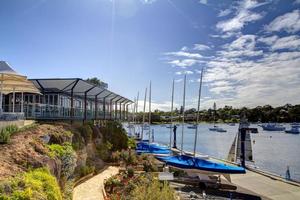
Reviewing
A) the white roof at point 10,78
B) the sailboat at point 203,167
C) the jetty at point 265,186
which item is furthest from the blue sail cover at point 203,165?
the white roof at point 10,78

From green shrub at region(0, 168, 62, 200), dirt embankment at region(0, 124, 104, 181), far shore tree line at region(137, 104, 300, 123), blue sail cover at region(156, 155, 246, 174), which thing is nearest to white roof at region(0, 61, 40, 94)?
dirt embankment at region(0, 124, 104, 181)

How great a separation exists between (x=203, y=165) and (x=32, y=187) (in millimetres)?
15694

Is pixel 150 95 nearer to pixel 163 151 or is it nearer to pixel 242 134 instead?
pixel 163 151

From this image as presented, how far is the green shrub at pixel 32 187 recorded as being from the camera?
742 centimetres

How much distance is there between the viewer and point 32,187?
8203mm

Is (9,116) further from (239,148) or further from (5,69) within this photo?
(239,148)

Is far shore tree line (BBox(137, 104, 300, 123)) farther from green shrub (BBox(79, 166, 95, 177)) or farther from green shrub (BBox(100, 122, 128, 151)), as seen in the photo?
green shrub (BBox(79, 166, 95, 177))

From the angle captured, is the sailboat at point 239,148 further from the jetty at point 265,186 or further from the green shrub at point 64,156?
the green shrub at point 64,156

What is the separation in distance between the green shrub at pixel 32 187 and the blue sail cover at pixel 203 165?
1398 cm

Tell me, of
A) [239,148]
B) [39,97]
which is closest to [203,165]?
[239,148]

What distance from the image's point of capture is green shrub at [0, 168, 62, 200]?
7.42 m

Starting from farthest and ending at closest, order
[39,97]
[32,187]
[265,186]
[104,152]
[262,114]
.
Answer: [262,114], [39,97], [104,152], [265,186], [32,187]

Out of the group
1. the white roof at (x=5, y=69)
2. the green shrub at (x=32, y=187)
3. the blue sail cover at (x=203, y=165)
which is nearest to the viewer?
the green shrub at (x=32, y=187)

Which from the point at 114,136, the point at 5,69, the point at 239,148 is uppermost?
the point at 5,69
